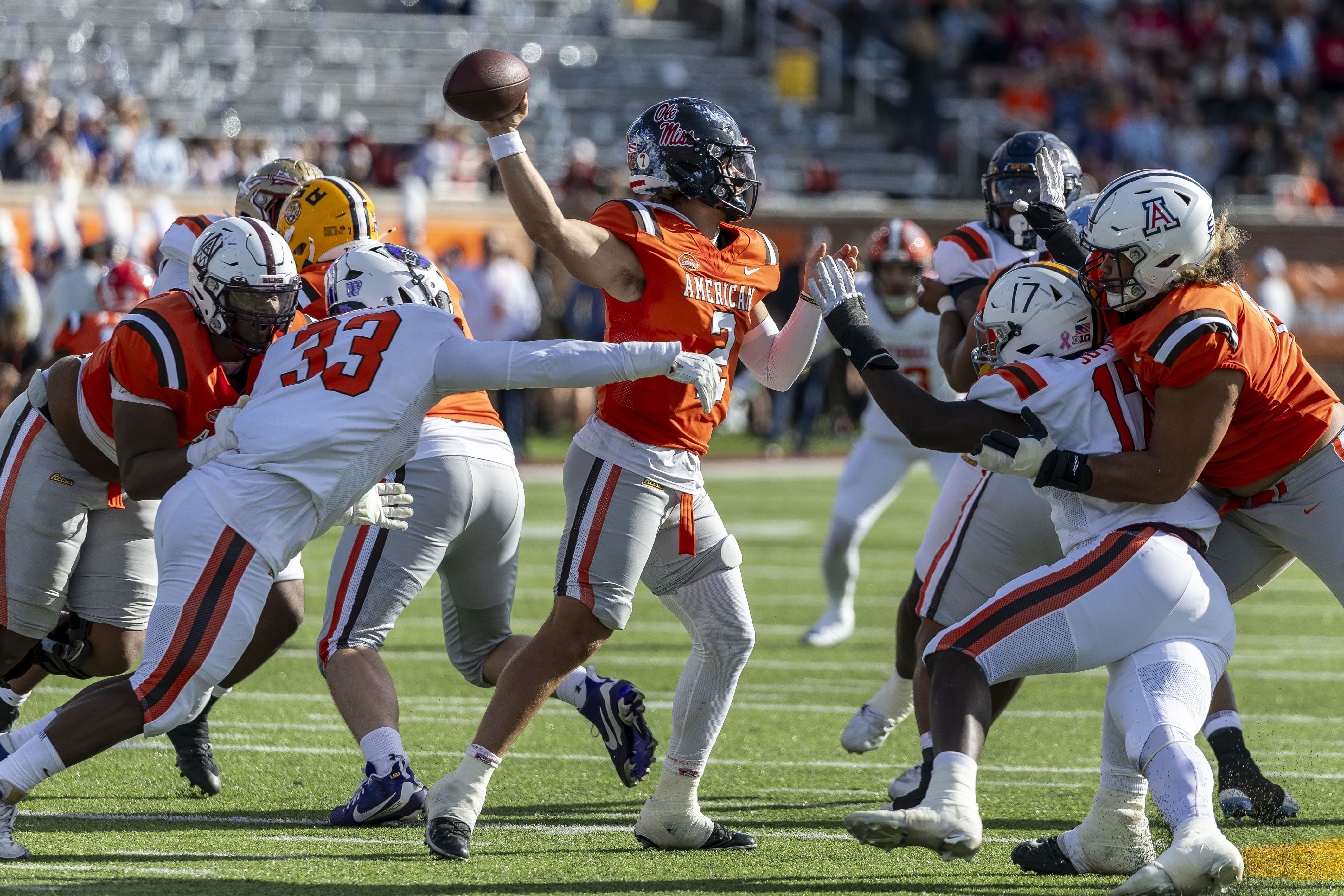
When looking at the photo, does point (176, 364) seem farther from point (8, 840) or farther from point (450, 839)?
point (450, 839)

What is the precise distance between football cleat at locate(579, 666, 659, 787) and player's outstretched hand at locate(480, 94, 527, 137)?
1.54 meters

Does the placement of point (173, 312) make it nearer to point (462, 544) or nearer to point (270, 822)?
point (462, 544)

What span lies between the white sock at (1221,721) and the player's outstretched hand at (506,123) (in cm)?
233

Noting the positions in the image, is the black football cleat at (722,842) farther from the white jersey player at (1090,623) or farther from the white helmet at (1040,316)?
the white helmet at (1040,316)

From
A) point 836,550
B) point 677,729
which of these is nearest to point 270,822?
A: point 677,729

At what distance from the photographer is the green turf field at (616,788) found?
13.1 ft

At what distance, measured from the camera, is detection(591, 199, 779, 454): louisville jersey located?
432 cm

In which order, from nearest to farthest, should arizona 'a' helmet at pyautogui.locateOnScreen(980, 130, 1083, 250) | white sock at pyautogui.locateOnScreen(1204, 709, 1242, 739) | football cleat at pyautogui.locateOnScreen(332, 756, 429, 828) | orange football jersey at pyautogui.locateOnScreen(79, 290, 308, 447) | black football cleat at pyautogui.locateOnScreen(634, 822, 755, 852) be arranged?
orange football jersey at pyautogui.locateOnScreen(79, 290, 308, 447) < black football cleat at pyautogui.locateOnScreen(634, 822, 755, 852) < football cleat at pyautogui.locateOnScreen(332, 756, 429, 828) < white sock at pyautogui.locateOnScreen(1204, 709, 1242, 739) < arizona 'a' helmet at pyautogui.locateOnScreen(980, 130, 1083, 250)

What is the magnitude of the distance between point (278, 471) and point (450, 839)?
1.03 meters

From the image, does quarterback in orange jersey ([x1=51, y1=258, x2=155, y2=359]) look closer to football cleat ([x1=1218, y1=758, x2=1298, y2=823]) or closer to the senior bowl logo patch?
the senior bowl logo patch

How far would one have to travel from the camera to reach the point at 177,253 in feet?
17.1

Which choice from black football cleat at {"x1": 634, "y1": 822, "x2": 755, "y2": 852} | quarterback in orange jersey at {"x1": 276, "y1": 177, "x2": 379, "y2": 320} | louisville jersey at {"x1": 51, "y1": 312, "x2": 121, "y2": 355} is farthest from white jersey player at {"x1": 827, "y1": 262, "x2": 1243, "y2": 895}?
louisville jersey at {"x1": 51, "y1": 312, "x2": 121, "y2": 355}

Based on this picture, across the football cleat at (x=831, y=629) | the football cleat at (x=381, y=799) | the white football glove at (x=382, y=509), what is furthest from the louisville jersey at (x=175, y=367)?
the football cleat at (x=831, y=629)

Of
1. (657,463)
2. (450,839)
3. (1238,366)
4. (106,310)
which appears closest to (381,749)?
(450,839)
